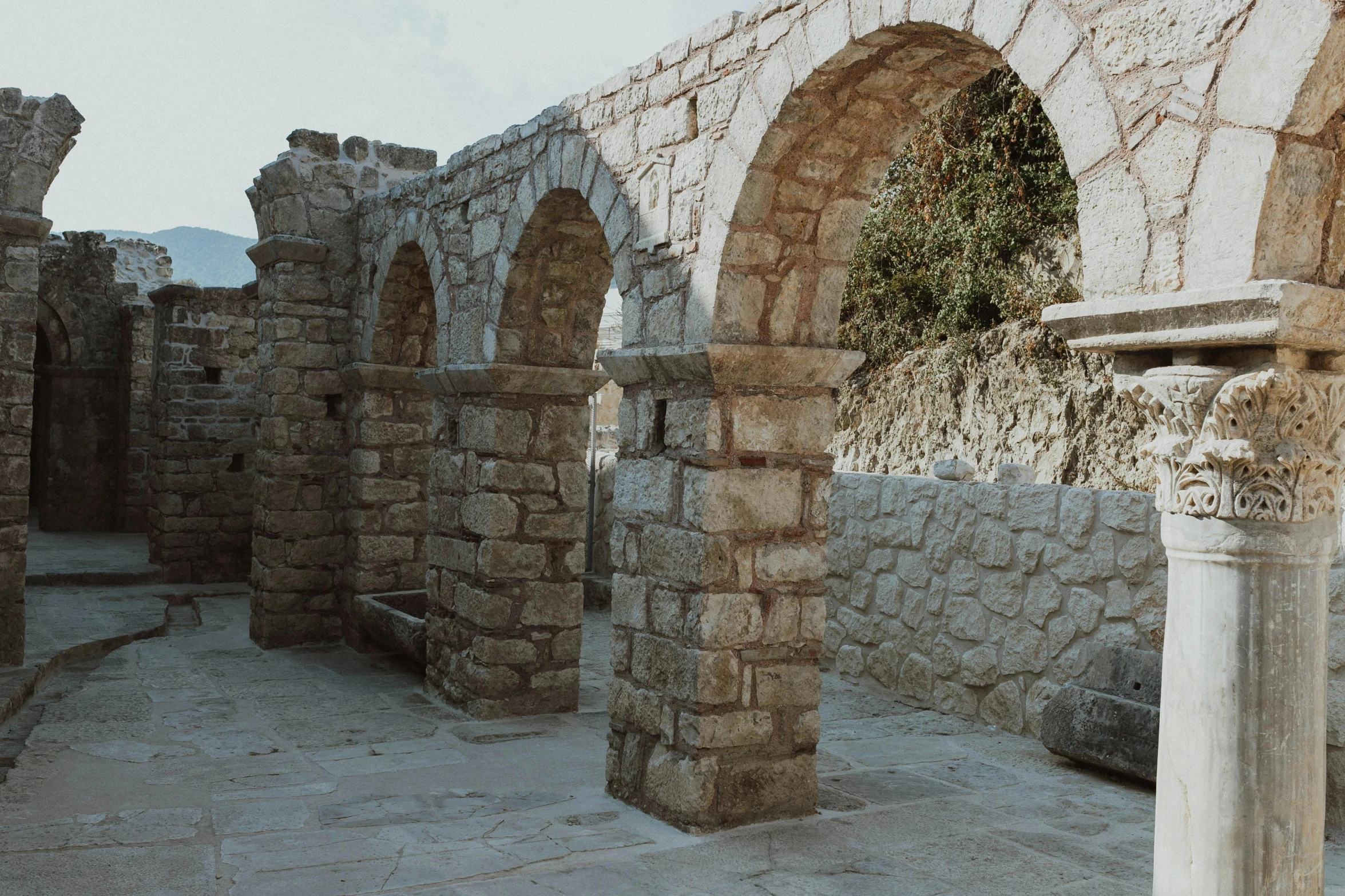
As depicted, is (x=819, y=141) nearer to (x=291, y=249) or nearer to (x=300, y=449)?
(x=291, y=249)

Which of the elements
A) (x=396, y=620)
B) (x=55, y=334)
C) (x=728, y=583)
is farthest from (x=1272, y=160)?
(x=55, y=334)

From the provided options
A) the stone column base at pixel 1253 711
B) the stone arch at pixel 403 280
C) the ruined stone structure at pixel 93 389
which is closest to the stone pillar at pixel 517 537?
the stone arch at pixel 403 280

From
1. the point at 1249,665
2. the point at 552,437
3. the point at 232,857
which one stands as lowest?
the point at 232,857

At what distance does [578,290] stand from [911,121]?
2.46 m

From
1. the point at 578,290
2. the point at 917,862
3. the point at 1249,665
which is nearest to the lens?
the point at 1249,665

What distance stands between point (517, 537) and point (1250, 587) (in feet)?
14.1

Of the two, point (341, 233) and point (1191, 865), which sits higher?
point (341, 233)

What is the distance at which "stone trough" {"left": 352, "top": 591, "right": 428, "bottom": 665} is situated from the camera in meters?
7.25

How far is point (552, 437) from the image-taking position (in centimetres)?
639

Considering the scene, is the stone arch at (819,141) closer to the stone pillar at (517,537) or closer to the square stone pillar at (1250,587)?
the square stone pillar at (1250,587)

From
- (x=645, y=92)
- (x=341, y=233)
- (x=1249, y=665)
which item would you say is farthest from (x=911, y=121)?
(x=341, y=233)

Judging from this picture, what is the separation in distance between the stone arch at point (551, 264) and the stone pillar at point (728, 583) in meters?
1.23

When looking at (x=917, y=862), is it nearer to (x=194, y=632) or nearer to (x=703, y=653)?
(x=703, y=653)

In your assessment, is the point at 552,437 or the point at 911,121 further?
the point at 552,437
